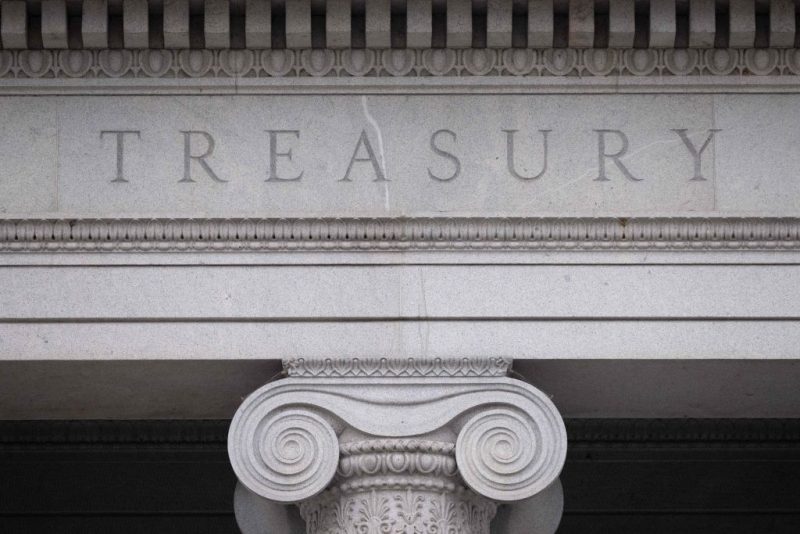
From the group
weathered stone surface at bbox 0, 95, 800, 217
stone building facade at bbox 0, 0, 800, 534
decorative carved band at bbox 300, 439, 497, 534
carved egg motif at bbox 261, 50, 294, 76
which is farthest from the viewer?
carved egg motif at bbox 261, 50, 294, 76

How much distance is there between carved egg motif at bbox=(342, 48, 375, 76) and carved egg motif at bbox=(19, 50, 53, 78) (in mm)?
2408

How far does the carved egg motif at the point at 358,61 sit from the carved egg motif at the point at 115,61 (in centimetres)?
175

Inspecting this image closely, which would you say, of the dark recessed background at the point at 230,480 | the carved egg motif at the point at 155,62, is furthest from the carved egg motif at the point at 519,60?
the dark recessed background at the point at 230,480

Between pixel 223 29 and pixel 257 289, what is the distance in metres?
2.14

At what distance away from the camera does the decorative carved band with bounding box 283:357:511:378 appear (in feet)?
50.1

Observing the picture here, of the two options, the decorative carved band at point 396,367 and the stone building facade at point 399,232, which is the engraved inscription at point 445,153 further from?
the decorative carved band at point 396,367

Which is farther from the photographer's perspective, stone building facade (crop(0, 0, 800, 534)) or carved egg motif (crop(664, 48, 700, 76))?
carved egg motif (crop(664, 48, 700, 76))

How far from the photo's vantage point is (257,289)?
50.9ft

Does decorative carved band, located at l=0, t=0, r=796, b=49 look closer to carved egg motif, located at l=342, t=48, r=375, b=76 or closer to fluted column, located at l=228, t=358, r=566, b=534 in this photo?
carved egg motif, located at l=342, t=48, r=375, b=76

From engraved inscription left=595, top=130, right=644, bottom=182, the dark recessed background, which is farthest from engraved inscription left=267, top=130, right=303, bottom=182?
the dark recessed background

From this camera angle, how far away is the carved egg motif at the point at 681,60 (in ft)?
52.8

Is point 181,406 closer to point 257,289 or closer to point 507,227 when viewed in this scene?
point 257,289

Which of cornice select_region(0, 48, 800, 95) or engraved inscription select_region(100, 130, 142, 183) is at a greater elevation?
cornice select_region(0, 48, 800, 95)

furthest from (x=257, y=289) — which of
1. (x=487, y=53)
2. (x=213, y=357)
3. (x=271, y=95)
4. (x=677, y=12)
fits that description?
(x=677, y=12)
